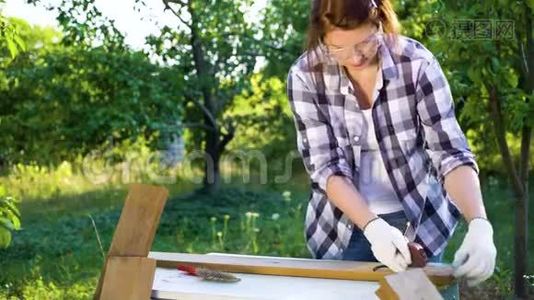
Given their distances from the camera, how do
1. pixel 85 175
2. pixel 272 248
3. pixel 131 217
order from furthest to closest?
pixel 85 175, pixel 272 248, pixel 131 217

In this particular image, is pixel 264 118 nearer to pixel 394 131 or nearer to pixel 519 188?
pixel 519 188

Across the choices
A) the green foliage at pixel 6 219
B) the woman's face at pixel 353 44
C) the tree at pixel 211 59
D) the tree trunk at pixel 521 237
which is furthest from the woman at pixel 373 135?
the tree at pixel 211 59

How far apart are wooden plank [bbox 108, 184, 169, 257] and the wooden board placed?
100 millimetres

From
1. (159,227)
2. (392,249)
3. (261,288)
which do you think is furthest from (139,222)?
(159,227)

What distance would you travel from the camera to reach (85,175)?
9.02 metres

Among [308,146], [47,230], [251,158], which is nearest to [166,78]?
[47,230]

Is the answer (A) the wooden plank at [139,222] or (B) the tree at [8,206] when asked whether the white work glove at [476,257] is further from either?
(B) the tree at [8,206]

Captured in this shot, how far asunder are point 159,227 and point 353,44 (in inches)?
191

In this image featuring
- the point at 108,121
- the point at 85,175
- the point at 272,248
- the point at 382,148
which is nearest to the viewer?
the point at 382,148

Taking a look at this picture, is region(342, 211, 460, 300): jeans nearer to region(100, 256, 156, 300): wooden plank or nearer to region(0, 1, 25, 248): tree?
region(100, 256, 156, 300): wooden plank

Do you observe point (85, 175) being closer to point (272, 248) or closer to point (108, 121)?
point (108, 121)

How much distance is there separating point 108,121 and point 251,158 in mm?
2577

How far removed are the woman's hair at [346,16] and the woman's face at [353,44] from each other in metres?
0.02

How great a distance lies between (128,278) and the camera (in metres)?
2.08
